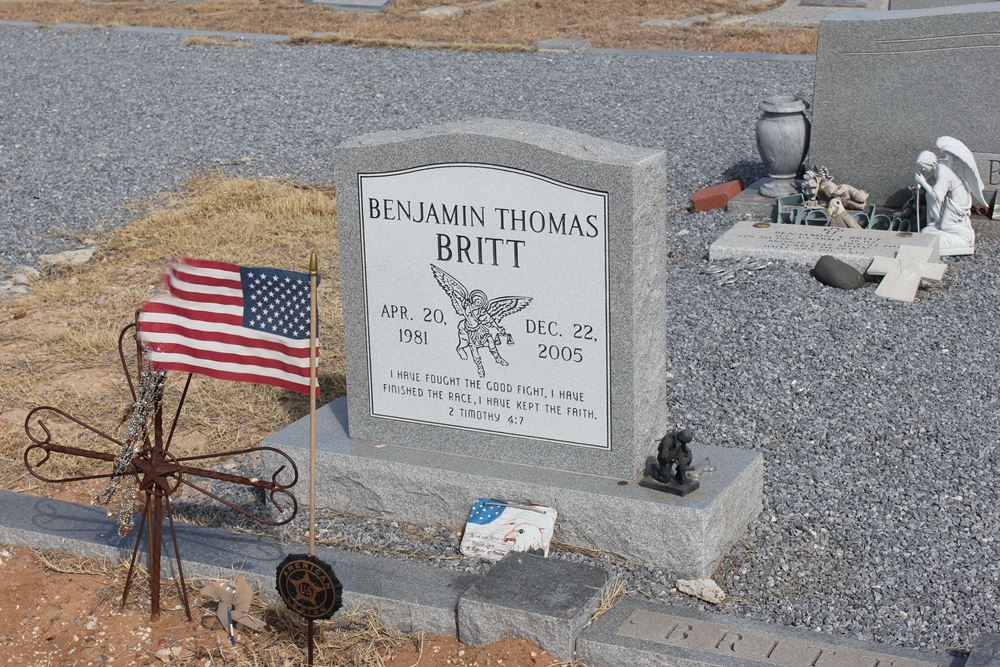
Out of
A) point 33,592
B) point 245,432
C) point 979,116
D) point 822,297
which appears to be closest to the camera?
point 33,592

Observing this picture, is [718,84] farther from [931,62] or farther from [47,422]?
[47,422]

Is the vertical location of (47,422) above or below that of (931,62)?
below

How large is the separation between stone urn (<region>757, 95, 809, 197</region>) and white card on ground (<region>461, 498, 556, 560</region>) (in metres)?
5.51

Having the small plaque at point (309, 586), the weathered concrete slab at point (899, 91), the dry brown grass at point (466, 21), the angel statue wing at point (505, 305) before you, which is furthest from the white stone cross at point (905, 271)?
the dry brown grass at point (466, 21)

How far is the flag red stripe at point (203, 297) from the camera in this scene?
4023 millimetres

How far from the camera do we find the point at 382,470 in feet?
16.1

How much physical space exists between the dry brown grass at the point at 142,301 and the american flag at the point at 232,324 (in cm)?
169

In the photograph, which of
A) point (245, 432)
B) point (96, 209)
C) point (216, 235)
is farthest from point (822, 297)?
point (96, 209)

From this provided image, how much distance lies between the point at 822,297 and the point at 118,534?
458cm

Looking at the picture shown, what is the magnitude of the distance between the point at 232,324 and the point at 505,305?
44.7 inches

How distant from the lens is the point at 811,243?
8094 millimetres

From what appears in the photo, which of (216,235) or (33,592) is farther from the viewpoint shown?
(216,235)

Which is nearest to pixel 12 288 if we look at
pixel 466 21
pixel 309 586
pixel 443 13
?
pixel 309 586

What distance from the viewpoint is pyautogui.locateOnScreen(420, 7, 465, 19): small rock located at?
19.4 meters
